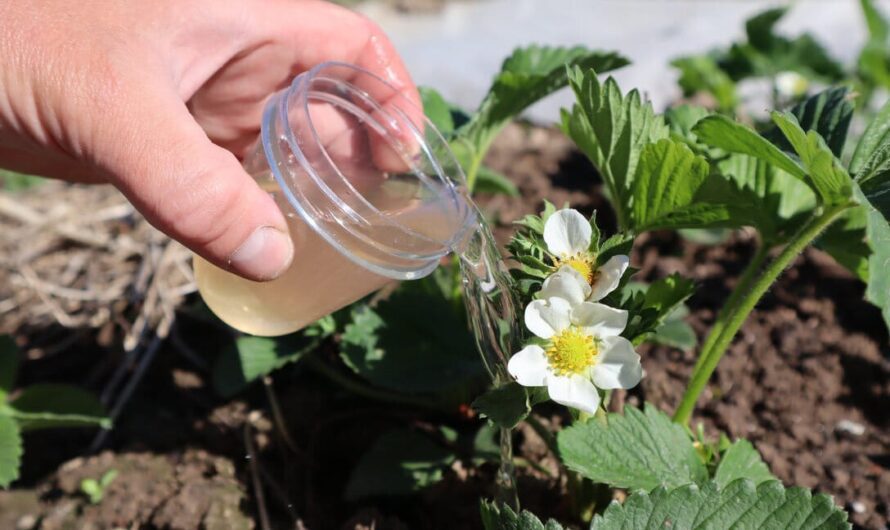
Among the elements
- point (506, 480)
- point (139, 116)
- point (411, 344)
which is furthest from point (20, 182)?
point (506, 480)

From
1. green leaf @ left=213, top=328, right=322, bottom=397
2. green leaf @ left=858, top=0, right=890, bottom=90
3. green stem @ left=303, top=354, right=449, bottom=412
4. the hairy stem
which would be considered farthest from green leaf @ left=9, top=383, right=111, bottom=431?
green leaf @ left=858, top=0, right=890, bottom=90

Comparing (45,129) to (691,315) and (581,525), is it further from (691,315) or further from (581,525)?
(691,315)

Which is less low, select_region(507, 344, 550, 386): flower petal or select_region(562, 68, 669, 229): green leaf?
select_region(562, 68, 669, 229): green leaf

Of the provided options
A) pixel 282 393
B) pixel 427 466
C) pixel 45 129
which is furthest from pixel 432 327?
pixel 45 129

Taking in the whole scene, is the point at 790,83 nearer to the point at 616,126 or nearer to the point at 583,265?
the point at 616,126

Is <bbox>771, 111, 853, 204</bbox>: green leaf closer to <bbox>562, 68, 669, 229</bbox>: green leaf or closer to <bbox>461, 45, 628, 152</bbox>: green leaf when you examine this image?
<bbox>562, 68, 669, 229</bbox>: green leaf
